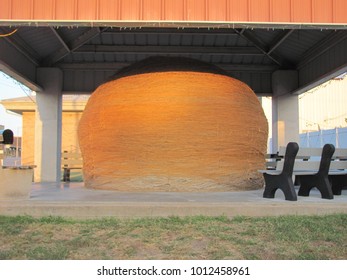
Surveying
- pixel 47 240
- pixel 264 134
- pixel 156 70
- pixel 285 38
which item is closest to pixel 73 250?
pixel 47 240

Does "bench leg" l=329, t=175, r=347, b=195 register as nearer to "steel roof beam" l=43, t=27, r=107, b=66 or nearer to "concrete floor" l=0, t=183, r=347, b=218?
"concrete floor" l=0, t=183, r=347, b=218

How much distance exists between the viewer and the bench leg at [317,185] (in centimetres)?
860

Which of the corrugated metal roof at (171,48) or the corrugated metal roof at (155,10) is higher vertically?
the corrugated metal roof at (171,48)

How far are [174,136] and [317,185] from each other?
10.6ft

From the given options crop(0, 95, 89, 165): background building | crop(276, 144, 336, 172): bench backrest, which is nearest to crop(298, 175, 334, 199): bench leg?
crop(276, 144, 336, 172): bench backrest

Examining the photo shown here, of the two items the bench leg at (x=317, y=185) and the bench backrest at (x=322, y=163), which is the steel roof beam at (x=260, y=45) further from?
the bench leg at (x=317, y=185)

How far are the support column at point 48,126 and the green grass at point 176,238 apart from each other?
9.76 meters

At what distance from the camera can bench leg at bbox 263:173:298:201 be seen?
824cm

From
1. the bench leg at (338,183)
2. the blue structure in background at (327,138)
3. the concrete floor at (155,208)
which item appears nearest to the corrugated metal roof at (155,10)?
the bench leg at (338,183)

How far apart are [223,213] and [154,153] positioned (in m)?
3.07

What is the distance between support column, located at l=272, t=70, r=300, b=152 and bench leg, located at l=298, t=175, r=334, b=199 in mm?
8051

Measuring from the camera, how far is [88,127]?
1100 centimetres

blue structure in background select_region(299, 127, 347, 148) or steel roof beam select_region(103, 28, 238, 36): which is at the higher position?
steel roof beam select_region(103, 28, 238, 36)

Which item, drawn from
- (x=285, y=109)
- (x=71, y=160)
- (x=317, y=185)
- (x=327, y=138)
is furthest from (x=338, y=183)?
(x=327, y=138)
